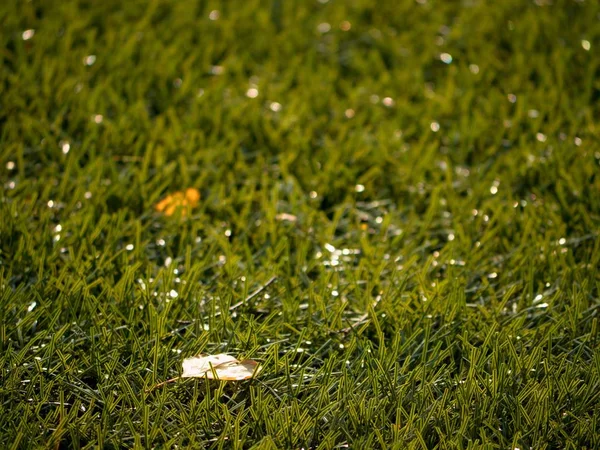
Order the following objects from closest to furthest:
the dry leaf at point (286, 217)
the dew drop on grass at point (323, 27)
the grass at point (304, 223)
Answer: the grass at point (304, 223), the dry leaf at point (286, 217), the dew drop on grass at point (323, 27)

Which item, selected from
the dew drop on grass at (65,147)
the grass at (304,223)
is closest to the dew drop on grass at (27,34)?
the grass at (304,223)

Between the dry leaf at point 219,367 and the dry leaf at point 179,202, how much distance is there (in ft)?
2.49

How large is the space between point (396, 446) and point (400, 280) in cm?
69

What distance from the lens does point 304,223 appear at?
8.46 feet

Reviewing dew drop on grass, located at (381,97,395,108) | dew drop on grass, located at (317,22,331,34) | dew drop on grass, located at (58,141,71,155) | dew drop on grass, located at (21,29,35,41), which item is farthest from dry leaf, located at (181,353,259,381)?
dew drop on grass, located at (317,22,331,34)

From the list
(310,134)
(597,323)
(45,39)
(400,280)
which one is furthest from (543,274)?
(45,39)

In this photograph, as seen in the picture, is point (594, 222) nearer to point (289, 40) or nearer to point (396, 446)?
point (396, 446)

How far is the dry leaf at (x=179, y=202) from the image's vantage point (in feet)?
8.55

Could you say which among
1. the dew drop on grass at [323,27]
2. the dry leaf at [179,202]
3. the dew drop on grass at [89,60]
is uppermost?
the dew drop on grass at [89,60]

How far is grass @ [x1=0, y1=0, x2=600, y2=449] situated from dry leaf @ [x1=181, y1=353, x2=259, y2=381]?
0.03 metres

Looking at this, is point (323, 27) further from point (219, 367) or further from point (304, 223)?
point (219, 367)

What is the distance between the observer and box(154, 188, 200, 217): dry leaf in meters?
2.61

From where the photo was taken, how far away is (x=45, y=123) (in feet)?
9.88

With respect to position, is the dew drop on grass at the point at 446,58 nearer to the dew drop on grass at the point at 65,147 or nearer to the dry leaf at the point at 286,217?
the dry leaf at the point at 286,217
